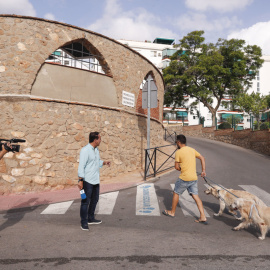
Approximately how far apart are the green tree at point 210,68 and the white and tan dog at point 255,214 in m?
27.5

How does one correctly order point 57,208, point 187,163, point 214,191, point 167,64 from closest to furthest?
point 187,163
point 214,191
point 57,208
point 167,64

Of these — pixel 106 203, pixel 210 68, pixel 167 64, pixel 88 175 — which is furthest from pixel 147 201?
pixel 167 64

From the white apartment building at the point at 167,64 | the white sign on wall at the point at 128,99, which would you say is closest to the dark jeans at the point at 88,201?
the white sign on wall at the point at 128,99

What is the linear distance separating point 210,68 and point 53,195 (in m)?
27.1

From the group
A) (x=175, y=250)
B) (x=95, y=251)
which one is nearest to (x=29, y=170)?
(x=95, y=251)

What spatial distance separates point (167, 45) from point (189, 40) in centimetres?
3318

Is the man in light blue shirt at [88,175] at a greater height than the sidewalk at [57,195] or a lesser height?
greater

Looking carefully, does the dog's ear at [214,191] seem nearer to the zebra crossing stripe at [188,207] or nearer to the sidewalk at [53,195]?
the zebra crossing stripe at [188,207]

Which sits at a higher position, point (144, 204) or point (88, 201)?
point (88, 201)

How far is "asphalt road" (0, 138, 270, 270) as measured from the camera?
3535mm

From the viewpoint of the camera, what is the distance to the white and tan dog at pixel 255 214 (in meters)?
4.35

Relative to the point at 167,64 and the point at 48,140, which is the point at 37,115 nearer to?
the point at 48,140

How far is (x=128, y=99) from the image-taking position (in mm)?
11680

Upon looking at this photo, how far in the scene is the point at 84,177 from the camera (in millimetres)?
4777
